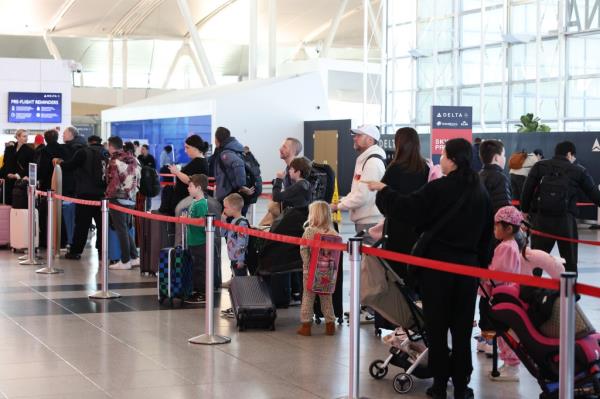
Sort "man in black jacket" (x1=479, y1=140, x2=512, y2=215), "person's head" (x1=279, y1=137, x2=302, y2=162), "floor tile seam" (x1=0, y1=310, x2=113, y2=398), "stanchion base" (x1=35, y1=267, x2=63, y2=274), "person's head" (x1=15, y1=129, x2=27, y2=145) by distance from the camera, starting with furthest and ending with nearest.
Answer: "person's head" (x1=15, y1=129, x2=27, y2=145) < "stanchion base" (x1=35, y1=267, x2=63, y2=274) < "person's head" (x1=279, y1=137, x2=302, y2=162) < "man in black jacket" (x1=479, y1=140, x2=512, y2=215) < "floor tile seam" (x1=0, y1=310, x2=113, y2=398)

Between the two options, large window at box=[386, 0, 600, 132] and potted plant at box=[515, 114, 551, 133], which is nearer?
potted plant at box=[515, 114, 551, 133]

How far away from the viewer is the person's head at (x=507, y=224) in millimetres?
6738

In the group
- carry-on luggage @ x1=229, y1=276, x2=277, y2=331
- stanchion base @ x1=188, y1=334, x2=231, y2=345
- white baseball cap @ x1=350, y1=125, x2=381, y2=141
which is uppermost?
white baseball cap @ x1=350, y1=125, x2=381, y2=141

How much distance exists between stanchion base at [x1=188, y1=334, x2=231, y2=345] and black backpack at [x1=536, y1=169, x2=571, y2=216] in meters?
3.67

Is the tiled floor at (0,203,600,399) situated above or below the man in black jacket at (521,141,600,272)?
below

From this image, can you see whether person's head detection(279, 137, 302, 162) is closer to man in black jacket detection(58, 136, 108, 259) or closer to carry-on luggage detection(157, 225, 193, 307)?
carry-on luggage detection(157, 225, 193, 307)

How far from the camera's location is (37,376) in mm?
6562

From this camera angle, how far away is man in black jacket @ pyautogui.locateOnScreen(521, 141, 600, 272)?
9.72 m

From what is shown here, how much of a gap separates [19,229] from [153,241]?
12.1 ft

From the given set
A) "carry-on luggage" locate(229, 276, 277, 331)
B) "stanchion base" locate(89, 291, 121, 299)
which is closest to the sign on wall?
"stanchion base" locate(89, 291, 121, 299)

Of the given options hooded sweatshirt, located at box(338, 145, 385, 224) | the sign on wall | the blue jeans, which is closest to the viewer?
hooded sweatshirt, located at box(338, 145, 385, 224)

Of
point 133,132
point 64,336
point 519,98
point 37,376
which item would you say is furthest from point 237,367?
point 133,132

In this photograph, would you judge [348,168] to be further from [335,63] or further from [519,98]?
[335,63]

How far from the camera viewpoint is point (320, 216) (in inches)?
324
